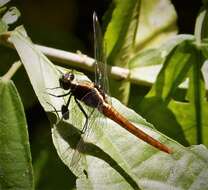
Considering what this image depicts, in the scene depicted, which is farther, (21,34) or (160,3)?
(160,3)

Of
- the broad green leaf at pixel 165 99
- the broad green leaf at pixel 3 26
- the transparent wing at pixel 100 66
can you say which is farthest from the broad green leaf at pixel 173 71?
the broad green leaf at pixel 3 26

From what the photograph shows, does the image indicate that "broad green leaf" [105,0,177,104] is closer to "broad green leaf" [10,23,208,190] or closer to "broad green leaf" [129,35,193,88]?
"broad green leaf" [129,35,193,88]

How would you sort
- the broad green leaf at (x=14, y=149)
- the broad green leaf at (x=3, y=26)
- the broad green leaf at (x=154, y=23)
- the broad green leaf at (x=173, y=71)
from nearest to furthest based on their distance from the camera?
the broad green leaf at (x=14, y=149), the broad green leaf at (x=3, y=26), the broad green leaf at (x=173, y=71), the broad green leaf at (x=154, y=23)

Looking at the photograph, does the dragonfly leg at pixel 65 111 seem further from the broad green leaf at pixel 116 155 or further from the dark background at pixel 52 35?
the dark background at pixel 52 35

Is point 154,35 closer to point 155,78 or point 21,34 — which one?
point 155,78

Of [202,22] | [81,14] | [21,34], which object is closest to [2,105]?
[21,34]

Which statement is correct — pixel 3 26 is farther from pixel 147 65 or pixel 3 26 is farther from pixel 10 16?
pixel 147 65

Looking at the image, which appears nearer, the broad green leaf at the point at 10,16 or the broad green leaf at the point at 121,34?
the broad green leaf at the point at 10,16
